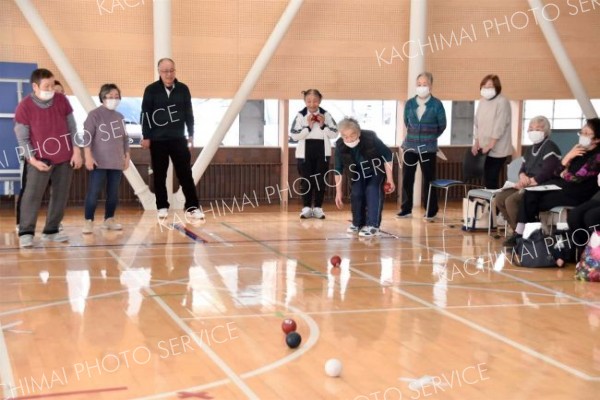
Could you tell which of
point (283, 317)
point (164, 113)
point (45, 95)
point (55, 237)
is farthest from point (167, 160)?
point (283, 317)

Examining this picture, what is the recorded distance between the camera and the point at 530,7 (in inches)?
465

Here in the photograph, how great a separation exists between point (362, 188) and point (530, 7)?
496 centimetres

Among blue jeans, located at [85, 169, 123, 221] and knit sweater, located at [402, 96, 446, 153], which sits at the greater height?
knit sweater, located at [402, 96, 446, 153]

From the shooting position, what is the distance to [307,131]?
958 cm

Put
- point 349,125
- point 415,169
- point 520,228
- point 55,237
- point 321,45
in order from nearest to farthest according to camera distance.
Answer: point 520,228, point 55,237, point 349,125, point 415,169, point 321,45

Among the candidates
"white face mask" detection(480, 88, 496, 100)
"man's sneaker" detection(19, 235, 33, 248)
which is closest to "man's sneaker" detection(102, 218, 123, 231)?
"man's sneaker" detection(19, 235, 33, 248)

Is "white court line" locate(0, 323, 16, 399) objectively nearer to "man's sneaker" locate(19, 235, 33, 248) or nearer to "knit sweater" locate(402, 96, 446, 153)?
"man's sneaker" locate(19, 235, 33, 248)

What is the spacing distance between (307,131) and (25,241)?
3.44m

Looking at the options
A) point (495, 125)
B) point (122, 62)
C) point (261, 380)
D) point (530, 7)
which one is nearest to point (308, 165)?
point (495, 125)

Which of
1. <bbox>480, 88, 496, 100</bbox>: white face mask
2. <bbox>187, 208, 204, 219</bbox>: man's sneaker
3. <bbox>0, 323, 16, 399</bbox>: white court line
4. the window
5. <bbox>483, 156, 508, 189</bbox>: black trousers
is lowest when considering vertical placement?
<bbox>0, 323, 16, 399</bbox>: white court line

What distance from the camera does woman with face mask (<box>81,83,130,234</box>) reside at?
8.06 m

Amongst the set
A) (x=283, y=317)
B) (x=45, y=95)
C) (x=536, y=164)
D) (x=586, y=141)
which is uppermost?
(x=45, y=95)

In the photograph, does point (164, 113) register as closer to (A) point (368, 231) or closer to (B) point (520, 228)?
(A) point (368, 231)

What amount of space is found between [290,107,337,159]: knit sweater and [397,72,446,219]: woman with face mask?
2.95ft
